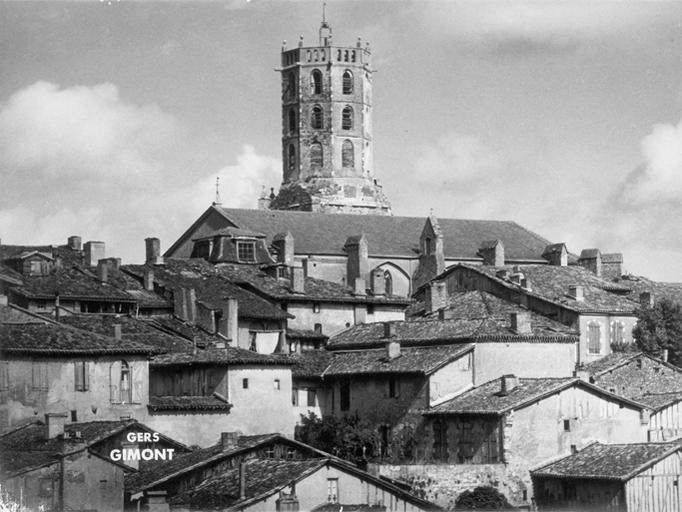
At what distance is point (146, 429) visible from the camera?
2420 inches

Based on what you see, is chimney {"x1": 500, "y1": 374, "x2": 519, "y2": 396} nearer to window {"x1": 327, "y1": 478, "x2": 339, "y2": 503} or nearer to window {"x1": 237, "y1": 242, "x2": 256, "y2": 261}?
window {"x1": 327, "y1": 478, "x2": 339, "y2": 503}

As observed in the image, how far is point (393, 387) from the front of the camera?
7238 centimetres

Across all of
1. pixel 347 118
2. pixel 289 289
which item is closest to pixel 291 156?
pixel 347 118

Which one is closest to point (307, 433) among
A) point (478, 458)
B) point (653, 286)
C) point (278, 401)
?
point (278, 401)

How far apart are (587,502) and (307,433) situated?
13.7m

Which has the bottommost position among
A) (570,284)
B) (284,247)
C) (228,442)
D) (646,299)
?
(228,442)

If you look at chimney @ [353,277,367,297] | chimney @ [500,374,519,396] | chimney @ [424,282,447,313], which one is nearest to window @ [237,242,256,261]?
chimney @ [353,277,367,297]

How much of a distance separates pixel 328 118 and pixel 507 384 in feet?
209

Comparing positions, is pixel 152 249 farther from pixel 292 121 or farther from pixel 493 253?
pixel 292 121

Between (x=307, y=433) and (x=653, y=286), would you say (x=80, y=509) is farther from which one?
Result: (x=653, y=286)

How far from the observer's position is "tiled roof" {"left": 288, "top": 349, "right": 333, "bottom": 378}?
75562 mm

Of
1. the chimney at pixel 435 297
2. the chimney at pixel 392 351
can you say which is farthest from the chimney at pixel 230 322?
the chimney at pixel 435 297

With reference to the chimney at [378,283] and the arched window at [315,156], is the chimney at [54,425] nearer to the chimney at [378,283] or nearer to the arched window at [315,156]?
the chimney at [378,283]

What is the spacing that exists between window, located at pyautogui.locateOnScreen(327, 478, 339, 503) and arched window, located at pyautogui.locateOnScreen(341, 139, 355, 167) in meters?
77.0
